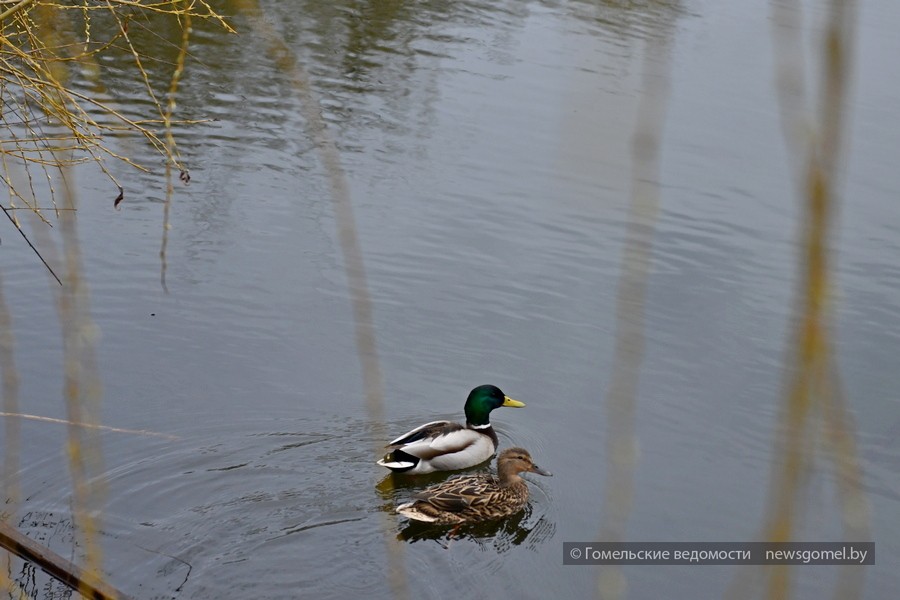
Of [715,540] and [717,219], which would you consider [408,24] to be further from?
[715,540]

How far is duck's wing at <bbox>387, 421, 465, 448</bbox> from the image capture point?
6.52 metres

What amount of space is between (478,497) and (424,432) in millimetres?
639

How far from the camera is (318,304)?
25.6ft

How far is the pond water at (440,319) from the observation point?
545cm

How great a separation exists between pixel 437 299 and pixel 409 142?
10.6 ft

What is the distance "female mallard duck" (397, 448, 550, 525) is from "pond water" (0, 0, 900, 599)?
105mm

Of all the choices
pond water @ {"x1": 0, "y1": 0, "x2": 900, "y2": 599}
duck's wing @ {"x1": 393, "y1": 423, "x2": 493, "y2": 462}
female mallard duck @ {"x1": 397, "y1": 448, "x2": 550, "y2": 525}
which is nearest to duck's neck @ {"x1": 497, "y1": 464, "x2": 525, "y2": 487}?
female mallard duck @ {"x1": 397, "y1": 448, "x2": 550, "y2": 525}

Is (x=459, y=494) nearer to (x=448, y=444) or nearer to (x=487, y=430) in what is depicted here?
(x=448, y=444)

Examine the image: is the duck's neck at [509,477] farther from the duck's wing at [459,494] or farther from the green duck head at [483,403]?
the green duck head at [483,403]

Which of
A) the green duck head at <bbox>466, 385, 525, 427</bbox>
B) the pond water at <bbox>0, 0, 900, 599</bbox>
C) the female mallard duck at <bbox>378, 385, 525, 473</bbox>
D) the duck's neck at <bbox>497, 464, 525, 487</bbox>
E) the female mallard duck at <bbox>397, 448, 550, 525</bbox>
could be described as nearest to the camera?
the pond water at <bbox>0, 0, 900, 599</bbox>

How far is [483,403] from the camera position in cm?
687

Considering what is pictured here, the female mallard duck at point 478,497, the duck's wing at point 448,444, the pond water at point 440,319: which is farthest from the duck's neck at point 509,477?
the duck's wing at point 448,444

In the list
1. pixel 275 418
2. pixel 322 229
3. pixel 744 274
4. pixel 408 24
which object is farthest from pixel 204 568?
pixel 408 24

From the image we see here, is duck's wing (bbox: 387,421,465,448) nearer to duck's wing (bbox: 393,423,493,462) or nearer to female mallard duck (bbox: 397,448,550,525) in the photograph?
duck's wing (bbox: 393,423,493,462)
